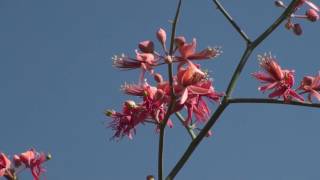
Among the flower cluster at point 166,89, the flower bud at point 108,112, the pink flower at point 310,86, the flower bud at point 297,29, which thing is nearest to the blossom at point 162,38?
the flower cluster at point 166,89

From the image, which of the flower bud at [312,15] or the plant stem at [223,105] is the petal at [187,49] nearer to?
the plant stem at [223,105]

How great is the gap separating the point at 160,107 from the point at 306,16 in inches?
41.4

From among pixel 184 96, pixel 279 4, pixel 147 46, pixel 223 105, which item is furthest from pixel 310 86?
pixel 147 46

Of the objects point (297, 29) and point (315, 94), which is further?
point (297, 29)

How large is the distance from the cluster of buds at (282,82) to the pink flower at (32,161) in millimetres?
1148

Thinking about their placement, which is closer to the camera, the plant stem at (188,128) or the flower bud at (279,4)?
the plant stem at (188,128)

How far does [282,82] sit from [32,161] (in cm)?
129

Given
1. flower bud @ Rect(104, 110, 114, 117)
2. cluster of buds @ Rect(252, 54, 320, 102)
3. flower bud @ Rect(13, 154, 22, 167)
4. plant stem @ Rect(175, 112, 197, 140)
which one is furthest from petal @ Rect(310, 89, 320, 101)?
flower bud @ Rect(13, 154, 22, 167)

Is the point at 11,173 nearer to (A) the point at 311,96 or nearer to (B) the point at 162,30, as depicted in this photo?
(B) the point at 162,30

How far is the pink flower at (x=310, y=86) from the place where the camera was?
278cm

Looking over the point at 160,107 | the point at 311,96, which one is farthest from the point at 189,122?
the point at 311,96

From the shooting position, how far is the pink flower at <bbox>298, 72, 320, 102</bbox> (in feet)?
9.11

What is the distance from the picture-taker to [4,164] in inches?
106

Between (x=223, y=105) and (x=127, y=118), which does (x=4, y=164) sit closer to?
(x=127, y=118)
